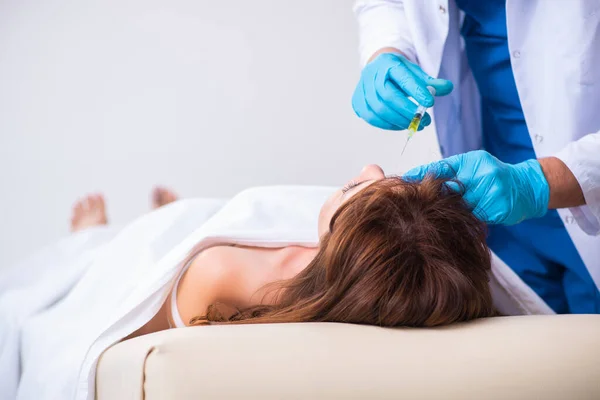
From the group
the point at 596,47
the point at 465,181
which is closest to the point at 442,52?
the point at 596,47

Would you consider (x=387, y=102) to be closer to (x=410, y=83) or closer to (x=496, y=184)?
(x=410, y=83)

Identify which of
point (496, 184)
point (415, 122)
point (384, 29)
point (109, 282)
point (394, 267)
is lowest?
point (109, 282)

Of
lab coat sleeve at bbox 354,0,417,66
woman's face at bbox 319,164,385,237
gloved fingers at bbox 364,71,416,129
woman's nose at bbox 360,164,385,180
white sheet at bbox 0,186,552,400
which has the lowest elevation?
white sheet at bbox 0,186,552,400

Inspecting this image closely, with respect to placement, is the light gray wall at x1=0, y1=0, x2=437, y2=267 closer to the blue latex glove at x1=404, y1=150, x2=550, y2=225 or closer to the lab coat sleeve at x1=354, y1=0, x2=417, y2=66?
the lab coat sleeve at x1=354, y1=0, x2=417, y2=66

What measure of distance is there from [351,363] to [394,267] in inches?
9.4

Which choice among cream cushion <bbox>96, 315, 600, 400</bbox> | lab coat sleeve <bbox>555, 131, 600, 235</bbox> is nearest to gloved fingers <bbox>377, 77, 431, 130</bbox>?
lab coat sleeve <bbox>555, 131, 600, 235</bbox>

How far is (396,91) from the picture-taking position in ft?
3.84

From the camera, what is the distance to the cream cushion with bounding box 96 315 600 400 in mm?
738

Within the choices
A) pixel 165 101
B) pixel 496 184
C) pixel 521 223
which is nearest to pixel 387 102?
pixel 496 184

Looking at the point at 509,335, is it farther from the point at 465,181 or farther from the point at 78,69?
the point at 78,69

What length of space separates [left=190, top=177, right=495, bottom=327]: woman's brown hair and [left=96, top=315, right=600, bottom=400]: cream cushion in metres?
0.07

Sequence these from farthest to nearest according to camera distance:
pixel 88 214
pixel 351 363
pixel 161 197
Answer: pixel 161 197 < pixel 88 214 < pixel 351 363

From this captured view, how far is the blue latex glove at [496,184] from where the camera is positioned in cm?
103

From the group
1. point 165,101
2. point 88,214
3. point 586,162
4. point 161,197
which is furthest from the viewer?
point 165,101
